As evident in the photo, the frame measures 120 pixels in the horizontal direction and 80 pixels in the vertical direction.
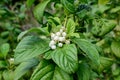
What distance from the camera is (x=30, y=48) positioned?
3.84ft

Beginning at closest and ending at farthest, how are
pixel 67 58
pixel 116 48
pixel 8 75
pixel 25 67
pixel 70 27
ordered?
1. pixel 67 58
2. pixel 70 27
3. pixel 25 67
4. pixel 8 75
5. pixel 116 48

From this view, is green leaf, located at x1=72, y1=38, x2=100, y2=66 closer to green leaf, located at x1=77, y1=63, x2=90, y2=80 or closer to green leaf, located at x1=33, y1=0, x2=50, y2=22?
green leaf, located at x1=77, y1=63, x2=90, y2=80

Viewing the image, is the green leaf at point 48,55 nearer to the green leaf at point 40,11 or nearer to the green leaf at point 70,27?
the green leaf at point 70,27

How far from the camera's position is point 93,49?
1144 millimetres

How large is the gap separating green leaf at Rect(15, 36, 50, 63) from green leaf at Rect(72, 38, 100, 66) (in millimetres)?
112

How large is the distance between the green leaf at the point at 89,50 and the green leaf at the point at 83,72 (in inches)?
3.6

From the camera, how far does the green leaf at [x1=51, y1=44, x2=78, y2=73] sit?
1.08 metres

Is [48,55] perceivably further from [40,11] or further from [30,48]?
[40,11]

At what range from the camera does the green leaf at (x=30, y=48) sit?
1.14 metres

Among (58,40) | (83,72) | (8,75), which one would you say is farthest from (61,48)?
(8,75)

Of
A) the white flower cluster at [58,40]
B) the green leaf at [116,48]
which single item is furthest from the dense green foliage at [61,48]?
the green leaf at [116,48]

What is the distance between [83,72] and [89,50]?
122mm

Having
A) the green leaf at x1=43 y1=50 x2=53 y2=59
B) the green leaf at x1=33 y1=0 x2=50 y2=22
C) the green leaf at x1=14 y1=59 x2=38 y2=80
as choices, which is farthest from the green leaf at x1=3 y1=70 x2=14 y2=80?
the green leaf at x1=43 y1=50 x2=53 y2=59

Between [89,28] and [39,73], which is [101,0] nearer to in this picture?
[89,28]
